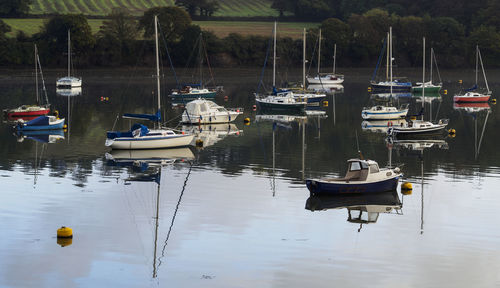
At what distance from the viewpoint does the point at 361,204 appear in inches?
1671

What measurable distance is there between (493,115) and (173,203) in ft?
208

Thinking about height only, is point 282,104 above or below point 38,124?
above

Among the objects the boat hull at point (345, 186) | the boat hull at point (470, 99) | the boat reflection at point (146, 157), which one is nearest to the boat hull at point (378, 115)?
the boat reflection at point (146, 157)

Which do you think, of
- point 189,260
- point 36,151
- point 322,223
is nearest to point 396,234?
point 322,223

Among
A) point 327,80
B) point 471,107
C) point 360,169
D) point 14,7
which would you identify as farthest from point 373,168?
point 14,7

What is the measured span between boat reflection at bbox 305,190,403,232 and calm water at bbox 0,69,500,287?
0.63 ft

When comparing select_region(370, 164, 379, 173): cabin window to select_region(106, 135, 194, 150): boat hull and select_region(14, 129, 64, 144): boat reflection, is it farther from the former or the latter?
select_region(14, 129, 64, 144): boat reflection

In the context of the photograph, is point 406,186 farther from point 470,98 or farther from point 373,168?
point 470,98

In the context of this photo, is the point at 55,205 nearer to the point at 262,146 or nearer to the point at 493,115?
the point at 262,146

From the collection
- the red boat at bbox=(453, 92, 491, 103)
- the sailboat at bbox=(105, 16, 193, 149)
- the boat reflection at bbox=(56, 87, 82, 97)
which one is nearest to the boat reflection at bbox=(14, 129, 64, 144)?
the sailboat at bbox=(105, 16, 193, 149)

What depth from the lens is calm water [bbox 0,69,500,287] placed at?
30.4m

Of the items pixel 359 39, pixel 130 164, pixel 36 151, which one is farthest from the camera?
pixel 359 39

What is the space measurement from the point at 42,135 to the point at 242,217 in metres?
36.3

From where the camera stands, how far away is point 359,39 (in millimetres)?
194625
